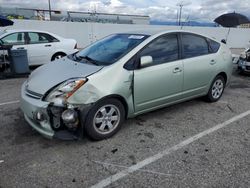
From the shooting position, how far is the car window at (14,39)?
303 inches

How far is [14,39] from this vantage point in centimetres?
779

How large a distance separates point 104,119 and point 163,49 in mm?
1560

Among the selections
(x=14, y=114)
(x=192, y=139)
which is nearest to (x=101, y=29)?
(x=14, y=114)

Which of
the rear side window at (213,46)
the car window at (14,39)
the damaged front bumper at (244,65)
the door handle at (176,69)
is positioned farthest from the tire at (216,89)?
the car window at (14,39)

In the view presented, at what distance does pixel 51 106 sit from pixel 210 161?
2.08 meters

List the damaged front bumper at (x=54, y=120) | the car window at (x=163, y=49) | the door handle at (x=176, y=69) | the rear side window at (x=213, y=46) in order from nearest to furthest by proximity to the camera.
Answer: the damaged front bumper at (x=54, y=120) → the car window at (x=163, y=49) → the door handle at (x=176, y=69) → the rear side window at (x=213, y=46)

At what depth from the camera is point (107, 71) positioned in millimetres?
3176

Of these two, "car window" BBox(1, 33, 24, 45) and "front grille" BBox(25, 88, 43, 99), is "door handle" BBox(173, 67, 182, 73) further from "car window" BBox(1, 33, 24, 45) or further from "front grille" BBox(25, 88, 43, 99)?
"car window" BBox(1, 33, 24, 45)

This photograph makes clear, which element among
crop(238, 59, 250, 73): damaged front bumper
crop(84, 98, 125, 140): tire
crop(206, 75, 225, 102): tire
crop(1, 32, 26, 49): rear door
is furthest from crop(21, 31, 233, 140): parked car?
crop(1, 32, 26, 49): rear door

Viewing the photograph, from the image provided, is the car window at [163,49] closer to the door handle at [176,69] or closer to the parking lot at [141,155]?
the door handle at [176,69]

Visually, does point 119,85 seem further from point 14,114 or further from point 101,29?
point 101,29

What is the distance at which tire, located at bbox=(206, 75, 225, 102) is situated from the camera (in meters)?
4.82

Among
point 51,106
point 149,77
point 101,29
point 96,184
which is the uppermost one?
point 101,29

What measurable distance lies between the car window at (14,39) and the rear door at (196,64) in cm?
586
